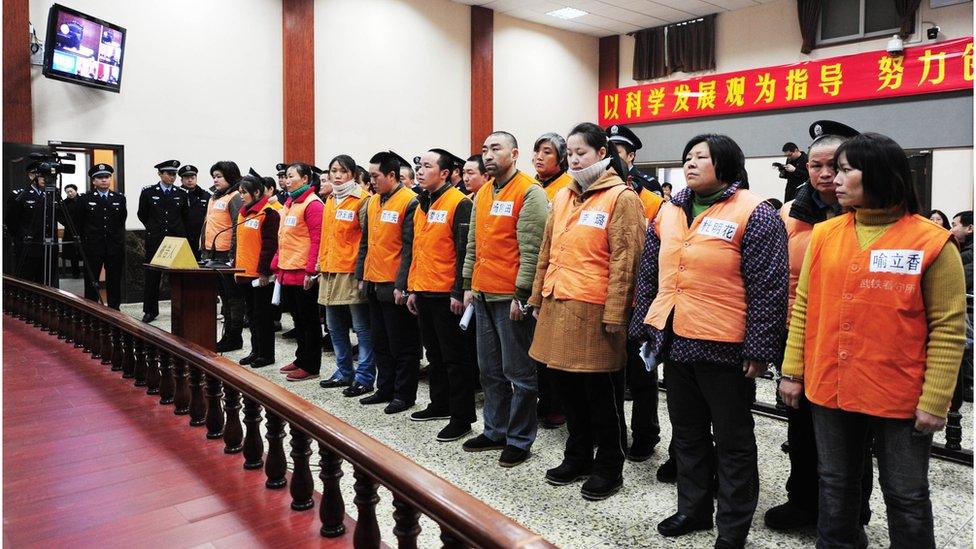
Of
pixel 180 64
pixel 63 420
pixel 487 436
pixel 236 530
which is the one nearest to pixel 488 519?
pixel 236 530

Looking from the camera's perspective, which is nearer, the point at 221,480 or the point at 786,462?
the point at 221,480

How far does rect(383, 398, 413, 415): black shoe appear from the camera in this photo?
3549 mm

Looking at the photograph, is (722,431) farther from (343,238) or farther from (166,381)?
(343,238)

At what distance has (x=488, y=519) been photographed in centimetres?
118

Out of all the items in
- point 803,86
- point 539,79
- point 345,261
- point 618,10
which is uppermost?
point 618,10

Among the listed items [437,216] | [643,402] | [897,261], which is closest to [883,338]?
[897,261]

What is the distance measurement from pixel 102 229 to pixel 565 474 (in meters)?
5.43

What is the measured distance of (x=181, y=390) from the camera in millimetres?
2822

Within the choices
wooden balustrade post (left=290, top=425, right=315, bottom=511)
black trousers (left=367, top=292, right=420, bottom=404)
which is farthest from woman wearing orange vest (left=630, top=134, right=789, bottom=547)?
black trousers (left=367, top=292, right=420, bottom=404)

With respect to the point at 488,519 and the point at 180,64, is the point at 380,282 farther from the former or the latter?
the point at 180,64

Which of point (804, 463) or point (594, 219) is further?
point (594, 219)

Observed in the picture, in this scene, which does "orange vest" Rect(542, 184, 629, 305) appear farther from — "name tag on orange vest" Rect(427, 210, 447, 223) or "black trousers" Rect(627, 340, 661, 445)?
"name tag on orange vest" Rect(427, 210, 447, 223)

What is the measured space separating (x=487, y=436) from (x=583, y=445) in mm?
525

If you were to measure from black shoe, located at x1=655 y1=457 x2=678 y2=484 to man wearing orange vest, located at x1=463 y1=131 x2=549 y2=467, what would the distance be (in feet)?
1.77
